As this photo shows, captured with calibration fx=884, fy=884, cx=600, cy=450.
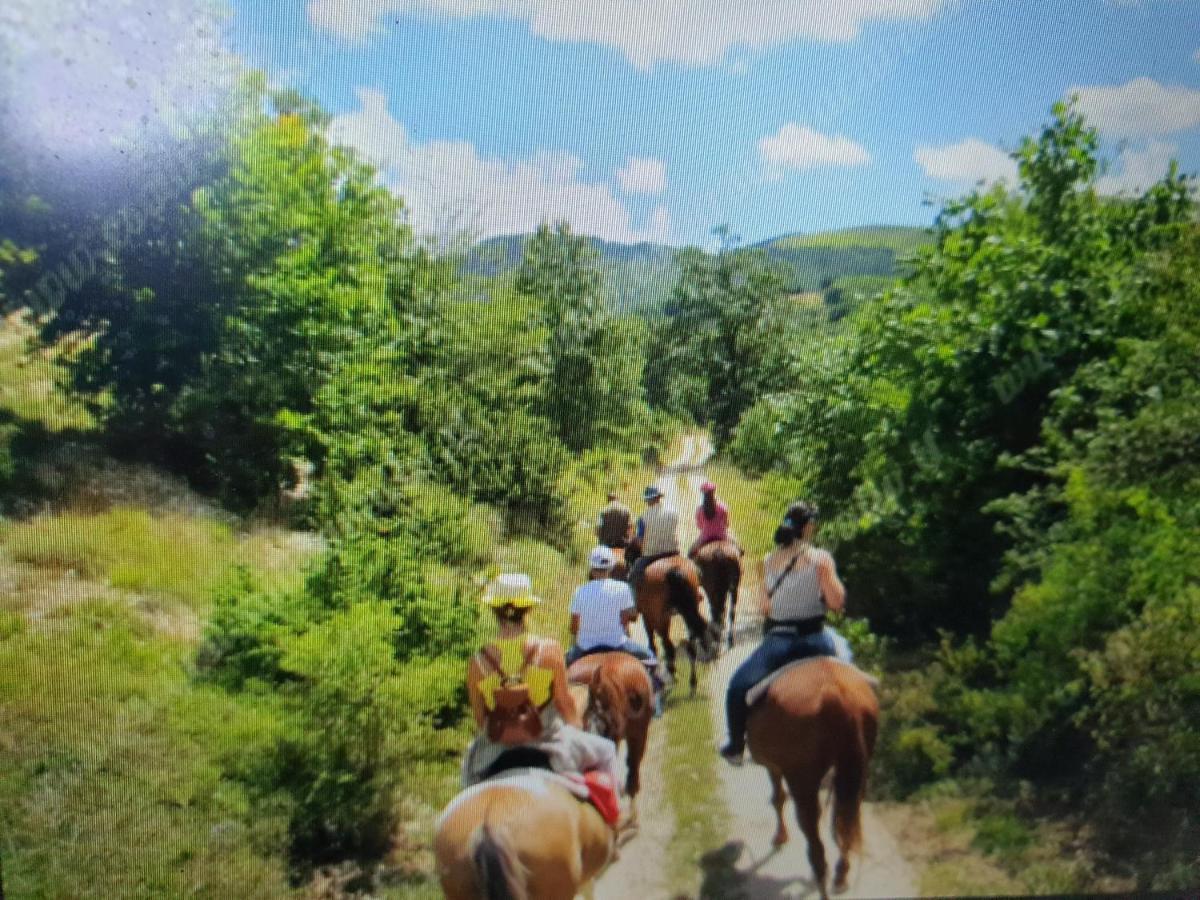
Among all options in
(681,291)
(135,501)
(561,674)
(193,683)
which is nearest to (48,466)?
(135,501)

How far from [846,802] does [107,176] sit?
2.65m

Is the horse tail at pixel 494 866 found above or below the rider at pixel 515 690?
below

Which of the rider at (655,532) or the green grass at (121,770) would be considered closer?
the green grass at (121,770)

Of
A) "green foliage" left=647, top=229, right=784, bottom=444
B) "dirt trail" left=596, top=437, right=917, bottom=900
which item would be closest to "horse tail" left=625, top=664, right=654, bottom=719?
"dirt trail" left=596, top=437, right=917, bottom=900

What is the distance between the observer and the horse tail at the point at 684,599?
3230mm

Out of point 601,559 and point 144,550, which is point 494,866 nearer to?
point 601,559

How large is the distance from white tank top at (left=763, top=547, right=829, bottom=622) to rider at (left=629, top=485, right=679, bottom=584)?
0.51 m

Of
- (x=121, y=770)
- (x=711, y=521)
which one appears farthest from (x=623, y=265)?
(x=121, y=770)

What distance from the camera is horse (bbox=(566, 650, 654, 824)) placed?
2.69 meters

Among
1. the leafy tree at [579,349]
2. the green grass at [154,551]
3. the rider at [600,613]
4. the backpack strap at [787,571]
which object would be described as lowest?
the rider at [600,613]

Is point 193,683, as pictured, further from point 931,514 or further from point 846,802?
point 931,514

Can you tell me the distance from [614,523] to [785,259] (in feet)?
3.28

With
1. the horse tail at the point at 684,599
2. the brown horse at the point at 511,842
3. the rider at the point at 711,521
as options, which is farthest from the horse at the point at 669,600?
the brown horse at the point at 511,842

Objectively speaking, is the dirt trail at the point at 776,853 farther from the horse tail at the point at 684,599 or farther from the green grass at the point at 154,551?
the green grass at the point at 154,551
